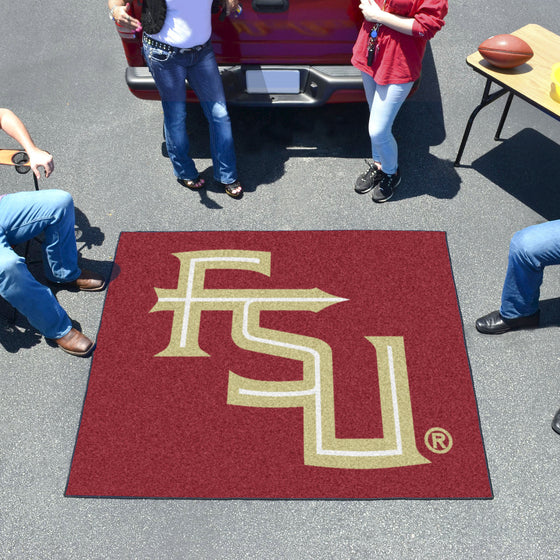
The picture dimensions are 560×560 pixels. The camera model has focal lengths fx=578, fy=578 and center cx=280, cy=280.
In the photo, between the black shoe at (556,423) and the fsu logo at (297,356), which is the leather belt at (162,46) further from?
the black shoe at (556,423)

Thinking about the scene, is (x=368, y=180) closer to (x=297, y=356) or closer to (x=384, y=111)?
(x=384, y=111)

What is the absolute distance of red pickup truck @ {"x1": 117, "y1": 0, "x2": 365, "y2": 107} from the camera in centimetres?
338

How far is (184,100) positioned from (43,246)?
1.18m

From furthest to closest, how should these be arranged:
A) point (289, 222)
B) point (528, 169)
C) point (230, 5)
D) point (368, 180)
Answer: point (528, 169) < point (368, 180) < point (289, 222) < point (230, 5)

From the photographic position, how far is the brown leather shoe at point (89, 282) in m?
3.42

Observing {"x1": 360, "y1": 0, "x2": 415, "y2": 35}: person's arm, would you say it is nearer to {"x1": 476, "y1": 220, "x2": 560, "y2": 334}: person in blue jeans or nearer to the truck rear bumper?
the truck rear bumper

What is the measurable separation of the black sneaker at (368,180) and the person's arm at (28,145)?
6.29ft

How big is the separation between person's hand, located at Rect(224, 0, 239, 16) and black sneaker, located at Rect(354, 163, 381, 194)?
1329 mm

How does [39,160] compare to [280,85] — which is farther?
[280,85]

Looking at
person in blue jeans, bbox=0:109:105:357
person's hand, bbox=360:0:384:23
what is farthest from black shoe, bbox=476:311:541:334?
person in blue jeans, bbox=0:109:105:357

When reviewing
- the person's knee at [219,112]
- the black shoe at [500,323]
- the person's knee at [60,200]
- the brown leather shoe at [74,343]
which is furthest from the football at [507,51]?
the brown leather shoe at [74,343]

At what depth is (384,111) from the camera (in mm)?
3346

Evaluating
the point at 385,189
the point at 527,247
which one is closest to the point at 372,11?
the point at 385,189

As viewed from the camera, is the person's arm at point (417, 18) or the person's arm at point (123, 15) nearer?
the person's arm at point (417, 18)
